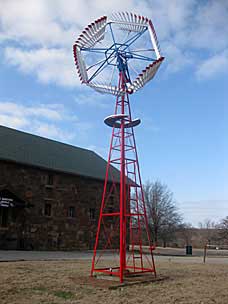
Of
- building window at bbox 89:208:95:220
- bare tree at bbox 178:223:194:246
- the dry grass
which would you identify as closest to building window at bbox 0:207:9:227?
building window at bbox 89:208:95:220

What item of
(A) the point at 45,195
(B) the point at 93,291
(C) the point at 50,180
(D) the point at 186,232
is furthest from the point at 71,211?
(D) the point at 186,232

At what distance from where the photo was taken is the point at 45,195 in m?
32.6

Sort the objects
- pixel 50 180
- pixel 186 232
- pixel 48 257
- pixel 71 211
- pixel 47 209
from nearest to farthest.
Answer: pixel 48 257
pixel 47 209
pixel 50 180
pixel 71 211
pixel 186 232

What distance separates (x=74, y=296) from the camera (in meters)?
8.99

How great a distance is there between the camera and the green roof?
31.7 m

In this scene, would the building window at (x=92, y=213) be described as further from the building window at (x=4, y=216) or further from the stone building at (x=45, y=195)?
the building window at (x=4, y=216)

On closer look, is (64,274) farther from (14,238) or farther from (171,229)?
(171,229)

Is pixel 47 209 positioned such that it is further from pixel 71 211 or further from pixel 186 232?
pixel 186 232

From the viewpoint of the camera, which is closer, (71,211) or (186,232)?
(71,211)

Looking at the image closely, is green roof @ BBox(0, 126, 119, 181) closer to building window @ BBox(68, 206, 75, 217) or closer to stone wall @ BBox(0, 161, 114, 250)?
stone wall @ BBox(0, 161, 114, 250)

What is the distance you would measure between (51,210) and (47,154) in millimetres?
5384

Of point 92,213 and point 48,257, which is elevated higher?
point 92,213

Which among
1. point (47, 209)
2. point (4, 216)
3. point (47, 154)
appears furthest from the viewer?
point (47, 154)

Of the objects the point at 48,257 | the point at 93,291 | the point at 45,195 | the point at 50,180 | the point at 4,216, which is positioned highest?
the point at 50,180
